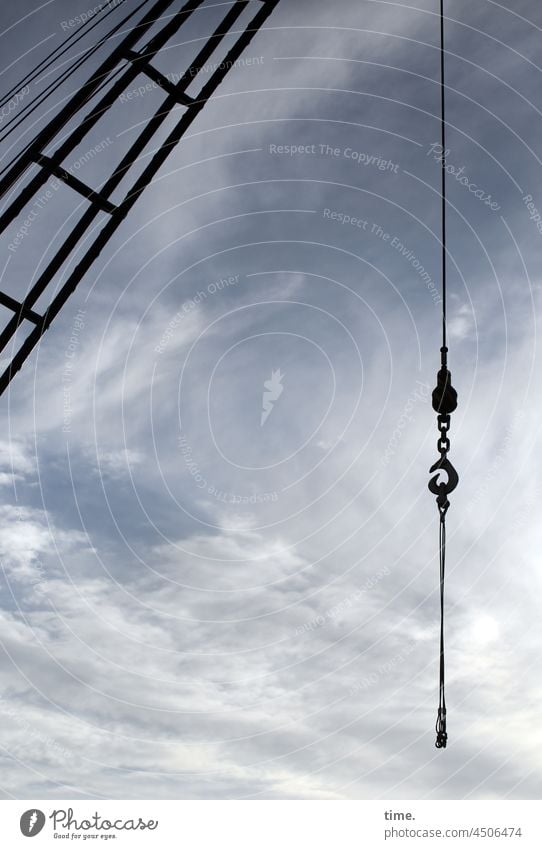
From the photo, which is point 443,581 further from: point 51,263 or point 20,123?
point 20,123

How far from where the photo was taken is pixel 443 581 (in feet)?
38.5

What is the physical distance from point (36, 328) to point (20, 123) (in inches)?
156

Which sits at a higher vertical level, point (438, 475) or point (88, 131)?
point (88, 131)

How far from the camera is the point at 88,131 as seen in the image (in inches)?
546

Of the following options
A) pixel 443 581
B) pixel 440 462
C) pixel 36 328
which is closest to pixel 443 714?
pixel 443 581
